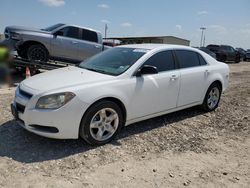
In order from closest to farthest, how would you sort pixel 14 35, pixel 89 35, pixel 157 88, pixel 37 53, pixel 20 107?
pixel 20 107 < pixel 157 88 < pixel 14 35 < pixel 37 53 < pixel 89 35

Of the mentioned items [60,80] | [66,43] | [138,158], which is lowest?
[138,158]

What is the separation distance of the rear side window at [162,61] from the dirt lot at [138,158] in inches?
42.2

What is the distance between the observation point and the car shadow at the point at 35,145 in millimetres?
3607

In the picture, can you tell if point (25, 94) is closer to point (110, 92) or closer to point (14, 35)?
point (110, 92)

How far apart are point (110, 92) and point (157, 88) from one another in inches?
39.7

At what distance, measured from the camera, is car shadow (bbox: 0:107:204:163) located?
361 centimetres

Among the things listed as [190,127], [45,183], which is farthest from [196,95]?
[45,183]

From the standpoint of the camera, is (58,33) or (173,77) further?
(58,33)

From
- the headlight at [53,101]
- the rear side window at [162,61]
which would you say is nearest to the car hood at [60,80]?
the headlight at [53,101]

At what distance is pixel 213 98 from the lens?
20.3 feet

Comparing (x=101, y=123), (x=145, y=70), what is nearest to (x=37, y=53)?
(x=145, y=70)

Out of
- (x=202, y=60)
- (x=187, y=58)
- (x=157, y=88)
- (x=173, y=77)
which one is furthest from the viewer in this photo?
(x=202, y=60)

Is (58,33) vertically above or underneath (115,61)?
above

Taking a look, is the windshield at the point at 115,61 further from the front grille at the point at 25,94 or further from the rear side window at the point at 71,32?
the rear side window at the point at 71,32
